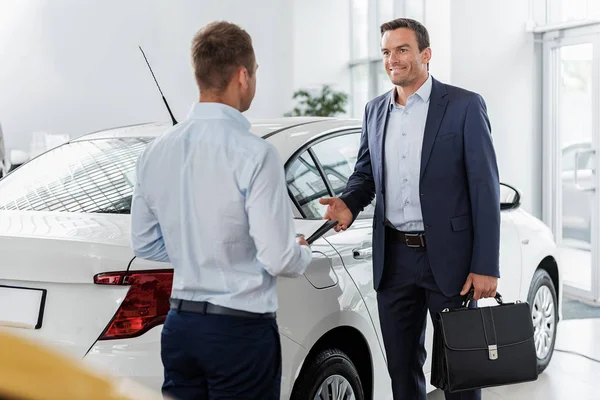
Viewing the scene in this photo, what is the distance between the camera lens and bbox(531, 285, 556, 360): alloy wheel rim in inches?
165

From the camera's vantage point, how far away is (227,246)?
1946mm

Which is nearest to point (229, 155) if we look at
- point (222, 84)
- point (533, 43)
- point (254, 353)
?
point (222, 84)

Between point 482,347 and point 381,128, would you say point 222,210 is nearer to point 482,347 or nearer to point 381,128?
point 381,128

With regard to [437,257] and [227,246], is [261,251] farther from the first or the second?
[437,257]

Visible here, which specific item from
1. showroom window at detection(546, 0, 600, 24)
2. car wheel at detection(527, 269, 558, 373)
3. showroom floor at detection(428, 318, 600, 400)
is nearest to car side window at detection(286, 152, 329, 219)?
showroom floor at detection(428, 318, 600, 400)

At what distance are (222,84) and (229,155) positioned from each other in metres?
0.18

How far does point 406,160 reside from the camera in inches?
110

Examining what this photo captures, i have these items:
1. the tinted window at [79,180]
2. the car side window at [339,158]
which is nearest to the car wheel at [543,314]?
the car side window at [339,158]

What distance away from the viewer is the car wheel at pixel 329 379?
8.45ft

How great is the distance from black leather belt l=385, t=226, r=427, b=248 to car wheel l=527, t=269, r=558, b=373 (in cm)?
150

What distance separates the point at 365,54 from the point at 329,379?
8707 millimetres

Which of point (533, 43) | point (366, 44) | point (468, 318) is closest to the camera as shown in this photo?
point (468, 318)

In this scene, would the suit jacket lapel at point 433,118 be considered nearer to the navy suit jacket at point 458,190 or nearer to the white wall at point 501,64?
the navy suit jacket at point 458,190

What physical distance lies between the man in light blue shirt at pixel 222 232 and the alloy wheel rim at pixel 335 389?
2.17 ft
